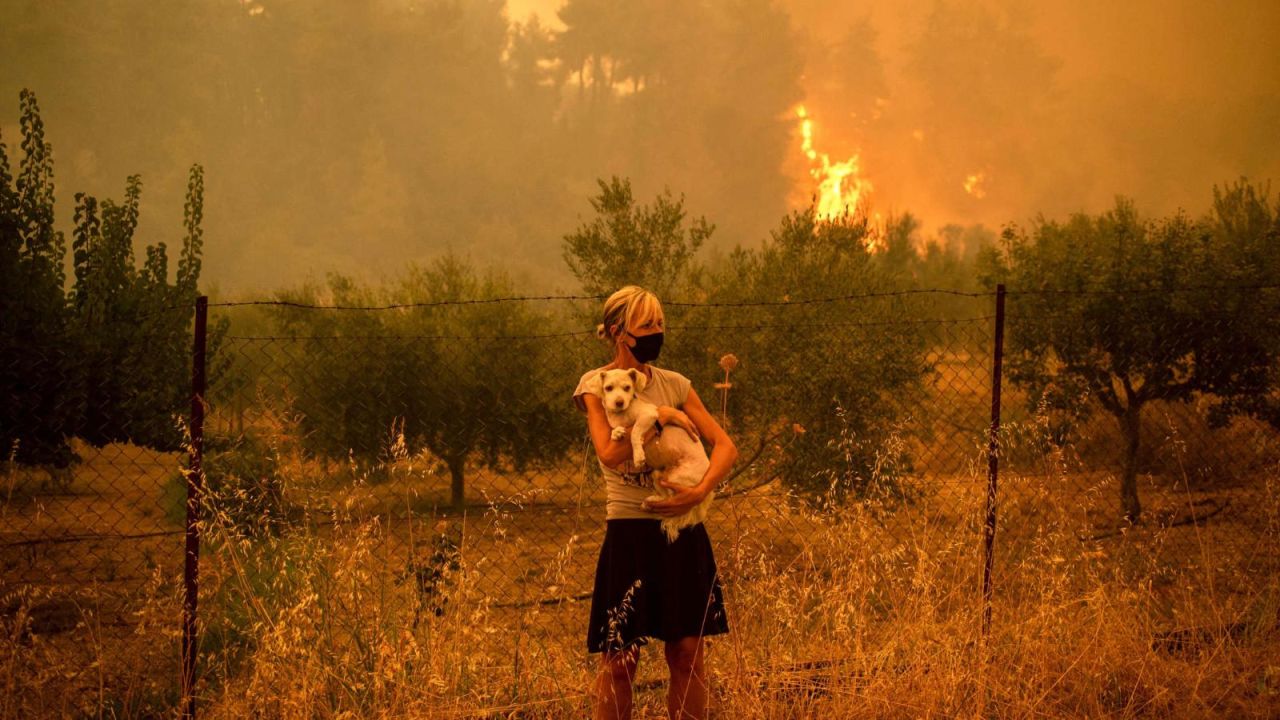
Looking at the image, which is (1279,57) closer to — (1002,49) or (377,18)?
(1002,49)

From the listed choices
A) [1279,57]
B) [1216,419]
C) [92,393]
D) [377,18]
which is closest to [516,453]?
[92,393]

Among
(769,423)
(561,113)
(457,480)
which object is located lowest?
(457,480)

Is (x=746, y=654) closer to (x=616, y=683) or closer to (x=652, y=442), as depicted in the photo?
(x=616, y=683)

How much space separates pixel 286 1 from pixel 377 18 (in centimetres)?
1423

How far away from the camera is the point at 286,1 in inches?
4889

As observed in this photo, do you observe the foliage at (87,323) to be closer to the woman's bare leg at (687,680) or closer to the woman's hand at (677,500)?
the woman's hand at (677,500)

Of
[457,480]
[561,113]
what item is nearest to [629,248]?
[457,480]

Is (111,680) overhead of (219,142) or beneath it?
beneath

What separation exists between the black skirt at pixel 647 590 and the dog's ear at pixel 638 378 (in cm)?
48

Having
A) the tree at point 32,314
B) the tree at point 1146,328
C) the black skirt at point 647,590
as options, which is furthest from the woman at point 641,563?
the tree at point 1146,328

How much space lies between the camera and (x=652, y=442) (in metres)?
2.63

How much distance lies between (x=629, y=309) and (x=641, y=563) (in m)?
0.91

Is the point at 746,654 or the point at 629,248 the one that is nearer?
the point at 746,654

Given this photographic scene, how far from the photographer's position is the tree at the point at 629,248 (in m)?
12.1
